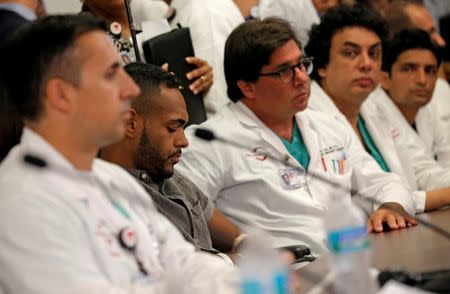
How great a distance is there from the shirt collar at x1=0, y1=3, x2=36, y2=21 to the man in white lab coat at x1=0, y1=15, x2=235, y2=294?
29.0 inches

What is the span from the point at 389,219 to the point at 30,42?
1.48 meters

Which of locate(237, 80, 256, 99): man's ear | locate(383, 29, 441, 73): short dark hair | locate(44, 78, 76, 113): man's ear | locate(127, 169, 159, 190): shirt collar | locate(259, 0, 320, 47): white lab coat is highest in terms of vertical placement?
locate(44, 78, 76, 113): man's ear

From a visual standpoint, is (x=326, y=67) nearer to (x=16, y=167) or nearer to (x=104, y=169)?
(x=104, y=169)

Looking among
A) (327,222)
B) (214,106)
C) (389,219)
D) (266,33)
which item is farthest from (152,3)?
(327,222)

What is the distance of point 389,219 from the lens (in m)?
2.80

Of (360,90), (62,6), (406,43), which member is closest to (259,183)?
(360,90)

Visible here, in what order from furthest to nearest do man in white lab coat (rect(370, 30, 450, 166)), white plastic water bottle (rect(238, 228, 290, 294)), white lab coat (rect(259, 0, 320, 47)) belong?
white lab coat (rect(259, 0, 320, 47)), man in white lab coat (rect(370, 30, 450, 166)), white plastic water bottle (rect(238, 228, 290, 294))

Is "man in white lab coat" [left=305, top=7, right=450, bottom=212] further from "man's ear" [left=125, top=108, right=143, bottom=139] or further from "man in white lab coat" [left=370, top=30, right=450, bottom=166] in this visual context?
"man's ear" [left=125, top=108, right=143, bottom=139]

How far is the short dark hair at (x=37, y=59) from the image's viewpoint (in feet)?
5.53

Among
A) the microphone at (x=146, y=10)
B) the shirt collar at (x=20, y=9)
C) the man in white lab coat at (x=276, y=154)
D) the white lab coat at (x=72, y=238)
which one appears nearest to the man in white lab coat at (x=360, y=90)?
the man in white lab coat at (x=276, y=154)

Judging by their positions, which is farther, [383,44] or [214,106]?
[383,44]

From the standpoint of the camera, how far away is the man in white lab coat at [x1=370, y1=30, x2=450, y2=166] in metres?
4.22

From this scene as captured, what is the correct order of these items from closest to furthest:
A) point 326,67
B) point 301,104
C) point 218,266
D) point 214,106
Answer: point 218,266 → point 301,104 → point 214,106 → point 326,67

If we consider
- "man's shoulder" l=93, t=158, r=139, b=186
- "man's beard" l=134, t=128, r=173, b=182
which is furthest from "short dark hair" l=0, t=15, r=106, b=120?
"man's beard" l=134, t=128, r=173, b=182
